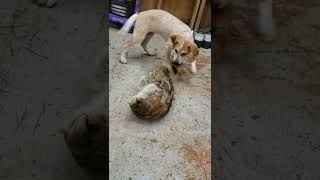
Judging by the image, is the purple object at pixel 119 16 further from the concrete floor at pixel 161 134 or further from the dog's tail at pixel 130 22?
the concrete floor at pixel 161 134

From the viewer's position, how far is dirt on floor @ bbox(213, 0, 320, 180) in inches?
55.8

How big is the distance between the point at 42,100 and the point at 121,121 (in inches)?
18.2

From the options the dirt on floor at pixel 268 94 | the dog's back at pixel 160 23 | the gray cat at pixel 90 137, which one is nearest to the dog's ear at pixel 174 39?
the dog's back at pixel 160 23

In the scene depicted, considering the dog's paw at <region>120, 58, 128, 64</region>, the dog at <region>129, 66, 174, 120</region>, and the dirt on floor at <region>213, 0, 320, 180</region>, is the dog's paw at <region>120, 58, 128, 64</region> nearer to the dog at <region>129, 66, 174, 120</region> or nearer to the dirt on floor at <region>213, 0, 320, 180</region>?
the dog at <region>129, 66, 174, 120</region>

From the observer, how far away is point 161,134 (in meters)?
1.53

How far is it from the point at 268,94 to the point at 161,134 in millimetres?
724

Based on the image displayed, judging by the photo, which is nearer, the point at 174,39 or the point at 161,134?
the point at 161,134

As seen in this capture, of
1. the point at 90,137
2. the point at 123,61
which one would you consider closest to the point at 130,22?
the point at 123,61

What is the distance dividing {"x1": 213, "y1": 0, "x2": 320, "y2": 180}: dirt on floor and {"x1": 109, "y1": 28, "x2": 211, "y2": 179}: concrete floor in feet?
0.27

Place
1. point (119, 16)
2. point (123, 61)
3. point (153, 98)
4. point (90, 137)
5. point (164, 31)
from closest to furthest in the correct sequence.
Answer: point (90, 137) < point (153, 98) < point (164, 31) < point (123, 61) < point (119, 16)

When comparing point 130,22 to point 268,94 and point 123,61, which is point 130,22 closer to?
point 123,61

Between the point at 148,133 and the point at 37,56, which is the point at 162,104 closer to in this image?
→ the point at 148,133

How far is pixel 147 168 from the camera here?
1.34 meters

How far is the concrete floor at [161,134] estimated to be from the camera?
1.34m
